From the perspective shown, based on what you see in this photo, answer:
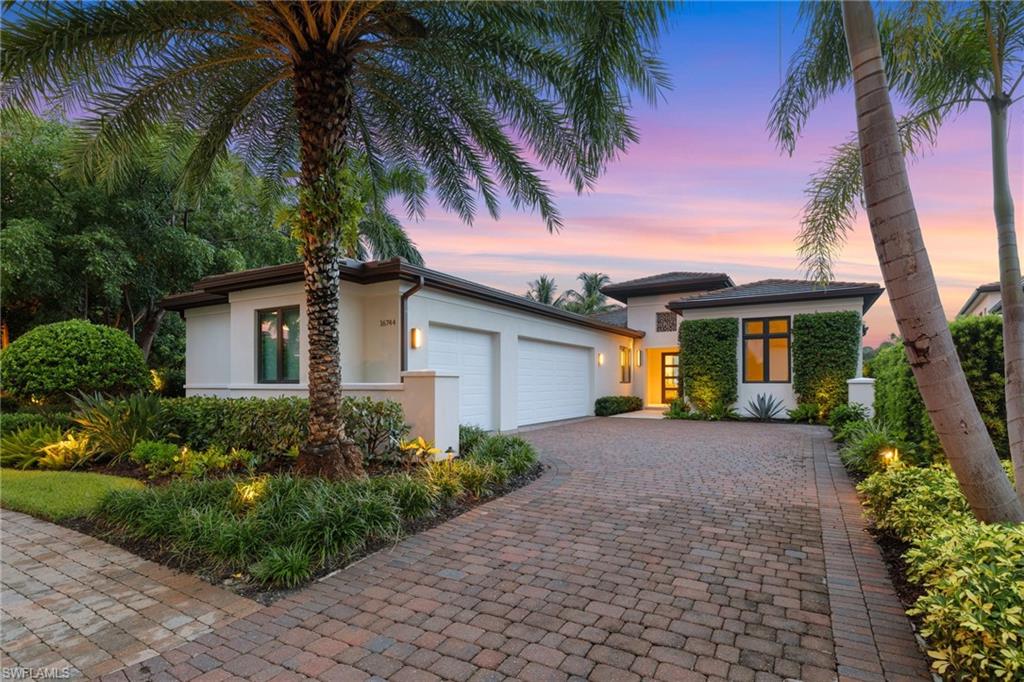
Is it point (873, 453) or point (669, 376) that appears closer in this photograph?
point (873, 453)

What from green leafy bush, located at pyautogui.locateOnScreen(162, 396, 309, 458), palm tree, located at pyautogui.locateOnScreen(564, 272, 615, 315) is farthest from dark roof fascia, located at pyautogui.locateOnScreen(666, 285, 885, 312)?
palm tree, located at pyautogui.locateOnScreen(564, 272, 615, 315)

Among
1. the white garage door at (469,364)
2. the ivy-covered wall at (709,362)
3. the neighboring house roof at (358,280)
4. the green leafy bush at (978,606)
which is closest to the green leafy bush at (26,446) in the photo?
the neighboring house roof at (358,280)

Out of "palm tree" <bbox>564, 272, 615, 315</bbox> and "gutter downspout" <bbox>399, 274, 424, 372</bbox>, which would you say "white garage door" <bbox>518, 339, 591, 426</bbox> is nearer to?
"gutter downspout" <bbox>399, 274, 424, 372</bbox>

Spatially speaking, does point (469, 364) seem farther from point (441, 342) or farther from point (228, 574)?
point (228, 574)

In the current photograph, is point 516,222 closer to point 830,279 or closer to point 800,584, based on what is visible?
point 830,279

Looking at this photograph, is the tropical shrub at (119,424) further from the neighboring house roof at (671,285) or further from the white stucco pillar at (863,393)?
the neighboring house roof at (671,285)

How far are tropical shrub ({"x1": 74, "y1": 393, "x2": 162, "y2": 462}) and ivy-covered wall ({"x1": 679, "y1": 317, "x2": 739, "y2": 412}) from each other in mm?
13760

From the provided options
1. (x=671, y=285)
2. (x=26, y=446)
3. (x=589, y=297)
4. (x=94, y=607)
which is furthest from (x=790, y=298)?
(x=589, y=297)

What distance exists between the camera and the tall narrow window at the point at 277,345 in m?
10.3

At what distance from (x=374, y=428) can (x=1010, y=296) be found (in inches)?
281

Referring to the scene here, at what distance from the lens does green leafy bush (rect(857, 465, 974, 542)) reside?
3959 millimetres

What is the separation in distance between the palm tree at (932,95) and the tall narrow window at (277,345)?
896cm

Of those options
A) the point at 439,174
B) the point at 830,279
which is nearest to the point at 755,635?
the point at 830,279

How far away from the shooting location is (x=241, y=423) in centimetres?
793
